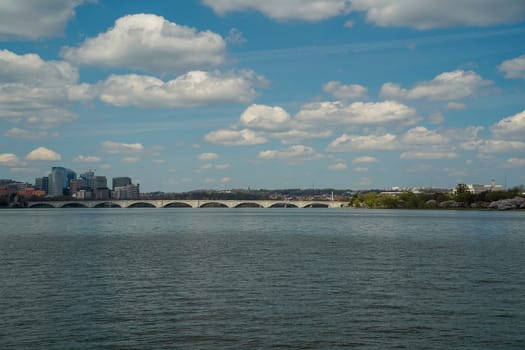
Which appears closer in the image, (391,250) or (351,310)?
(351,310)

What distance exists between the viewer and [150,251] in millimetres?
61312


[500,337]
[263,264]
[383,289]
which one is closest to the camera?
[500,337]

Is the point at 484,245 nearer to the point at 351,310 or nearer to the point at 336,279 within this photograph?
the point at 336,279

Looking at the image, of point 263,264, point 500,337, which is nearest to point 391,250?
point 263,264

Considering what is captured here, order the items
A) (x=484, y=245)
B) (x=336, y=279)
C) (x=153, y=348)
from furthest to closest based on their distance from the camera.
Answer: (x=484, y=245) < (x=336, y=279) < (x=153, y=348)

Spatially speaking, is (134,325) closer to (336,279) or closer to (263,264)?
(336,279)

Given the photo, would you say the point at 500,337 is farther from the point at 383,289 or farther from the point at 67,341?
the point at 67,341

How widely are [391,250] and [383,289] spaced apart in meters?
25.9

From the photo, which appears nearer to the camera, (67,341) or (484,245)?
(67,341)

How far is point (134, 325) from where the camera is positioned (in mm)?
27047

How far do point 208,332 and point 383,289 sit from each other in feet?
46.5

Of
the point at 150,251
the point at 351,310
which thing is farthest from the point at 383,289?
the point at 150,251

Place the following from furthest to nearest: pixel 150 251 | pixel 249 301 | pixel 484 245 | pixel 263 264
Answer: pixel 484 245 → pixel 150 251 → pixel 263 264 → pixel 249 301

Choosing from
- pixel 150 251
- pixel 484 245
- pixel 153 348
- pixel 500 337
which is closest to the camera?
pixel 153 348
